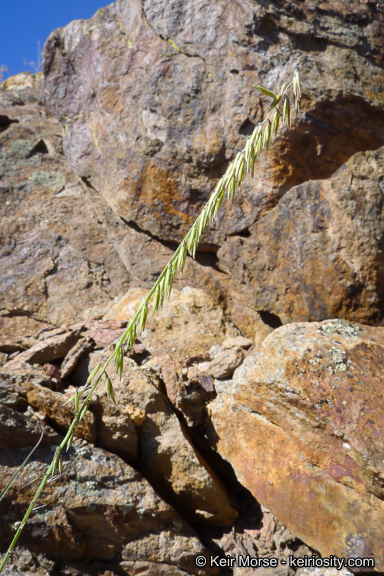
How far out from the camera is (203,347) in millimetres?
3951

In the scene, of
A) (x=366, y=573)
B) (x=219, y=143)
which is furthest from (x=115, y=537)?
(x=219, y=143)

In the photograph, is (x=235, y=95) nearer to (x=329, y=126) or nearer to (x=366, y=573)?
(x=329, y=126)

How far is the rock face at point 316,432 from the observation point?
2729 millimetres

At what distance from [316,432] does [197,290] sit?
1884 millimetres

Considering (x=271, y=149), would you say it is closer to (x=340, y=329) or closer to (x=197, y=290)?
(x=197, y=290)

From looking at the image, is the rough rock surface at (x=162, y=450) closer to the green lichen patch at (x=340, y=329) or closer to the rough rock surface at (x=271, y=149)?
the green lichen patch at (x=340, y=329)

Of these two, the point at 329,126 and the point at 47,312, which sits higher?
the point at 329,126

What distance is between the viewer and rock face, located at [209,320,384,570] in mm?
2729

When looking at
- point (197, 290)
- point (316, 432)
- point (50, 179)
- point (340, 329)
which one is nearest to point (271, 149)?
A: point (197, 290)

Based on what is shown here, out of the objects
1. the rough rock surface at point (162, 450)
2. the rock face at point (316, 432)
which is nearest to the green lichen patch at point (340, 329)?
the rock face at point (316, 432)

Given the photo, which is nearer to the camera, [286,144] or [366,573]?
[366,573]

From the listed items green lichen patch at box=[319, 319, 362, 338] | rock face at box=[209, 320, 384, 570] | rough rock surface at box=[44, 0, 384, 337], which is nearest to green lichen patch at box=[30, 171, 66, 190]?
rough rock surface at box=[44, 0, 384, 337]

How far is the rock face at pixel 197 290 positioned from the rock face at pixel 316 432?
0.01 meters

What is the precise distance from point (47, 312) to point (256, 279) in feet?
6.64
